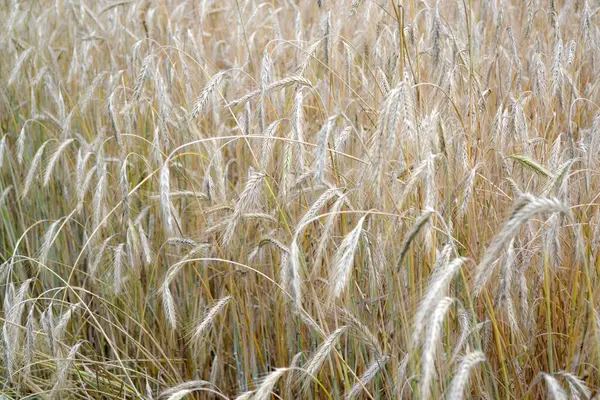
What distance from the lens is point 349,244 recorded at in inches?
61.9

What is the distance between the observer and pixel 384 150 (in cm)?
159

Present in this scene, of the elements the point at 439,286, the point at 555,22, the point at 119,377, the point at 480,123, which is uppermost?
the point at 555,22

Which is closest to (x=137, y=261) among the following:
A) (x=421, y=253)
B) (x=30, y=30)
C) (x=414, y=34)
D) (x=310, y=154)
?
(x=310, y=154)

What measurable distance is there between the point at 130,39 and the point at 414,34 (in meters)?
2.32

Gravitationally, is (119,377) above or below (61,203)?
below

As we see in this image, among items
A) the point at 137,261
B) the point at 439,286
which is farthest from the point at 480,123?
the point at 137,261

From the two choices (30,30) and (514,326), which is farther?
(30,30)

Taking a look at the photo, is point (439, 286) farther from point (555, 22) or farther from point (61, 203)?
point (61, 203)

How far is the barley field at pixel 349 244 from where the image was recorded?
1.71m

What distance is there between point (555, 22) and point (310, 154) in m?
1.13

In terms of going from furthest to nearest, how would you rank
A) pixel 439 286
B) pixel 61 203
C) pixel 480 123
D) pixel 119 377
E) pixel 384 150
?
pixel 61 203
pixel 119 377
pixel 480 123
pixel 384 150
pixel 439 286

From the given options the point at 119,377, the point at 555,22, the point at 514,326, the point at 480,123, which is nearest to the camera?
the point at 514,326

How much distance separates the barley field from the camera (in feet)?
5.61

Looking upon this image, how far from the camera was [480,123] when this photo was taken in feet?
7.12
